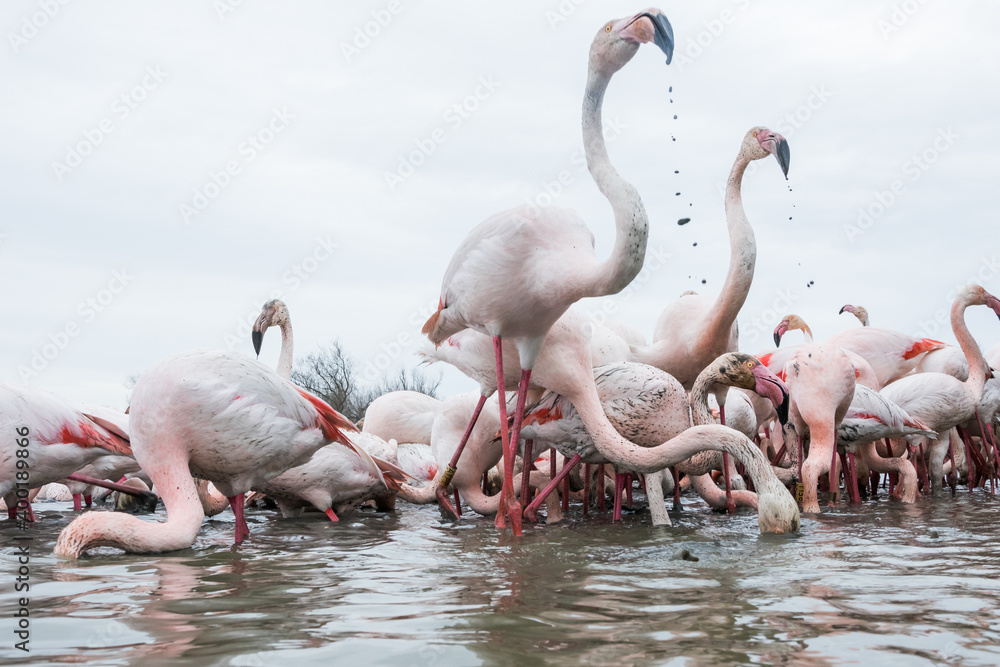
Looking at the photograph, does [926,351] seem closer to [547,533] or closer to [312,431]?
[547,533]

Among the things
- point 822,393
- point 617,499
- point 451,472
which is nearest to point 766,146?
point 822,393

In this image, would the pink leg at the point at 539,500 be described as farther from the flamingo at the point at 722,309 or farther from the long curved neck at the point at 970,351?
the long curved neck at the point at 970,351

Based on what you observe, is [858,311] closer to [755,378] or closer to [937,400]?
[937,400]

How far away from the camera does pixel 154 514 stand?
8109 millimetres

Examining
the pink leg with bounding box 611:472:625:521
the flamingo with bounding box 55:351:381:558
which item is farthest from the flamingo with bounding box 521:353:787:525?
the flamingo with bounding box 55:351:381:558

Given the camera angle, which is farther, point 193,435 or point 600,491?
point 600,491

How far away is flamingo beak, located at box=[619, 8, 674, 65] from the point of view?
17.1 ft

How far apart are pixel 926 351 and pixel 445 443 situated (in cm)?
690

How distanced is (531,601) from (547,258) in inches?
113

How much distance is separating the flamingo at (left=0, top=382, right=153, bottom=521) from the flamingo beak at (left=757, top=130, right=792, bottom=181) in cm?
552

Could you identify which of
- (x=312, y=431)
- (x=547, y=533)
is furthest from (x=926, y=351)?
(x=312, y=431)

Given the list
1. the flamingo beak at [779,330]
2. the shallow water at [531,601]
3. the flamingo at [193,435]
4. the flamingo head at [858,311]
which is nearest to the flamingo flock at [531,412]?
the flamingo at [193,435]

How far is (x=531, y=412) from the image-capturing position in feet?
22.5

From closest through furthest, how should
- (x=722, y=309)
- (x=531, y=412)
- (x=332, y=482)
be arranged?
1. (x=531, y=412)
2. (x=332, y=482)
3. (x=722, y=309)
